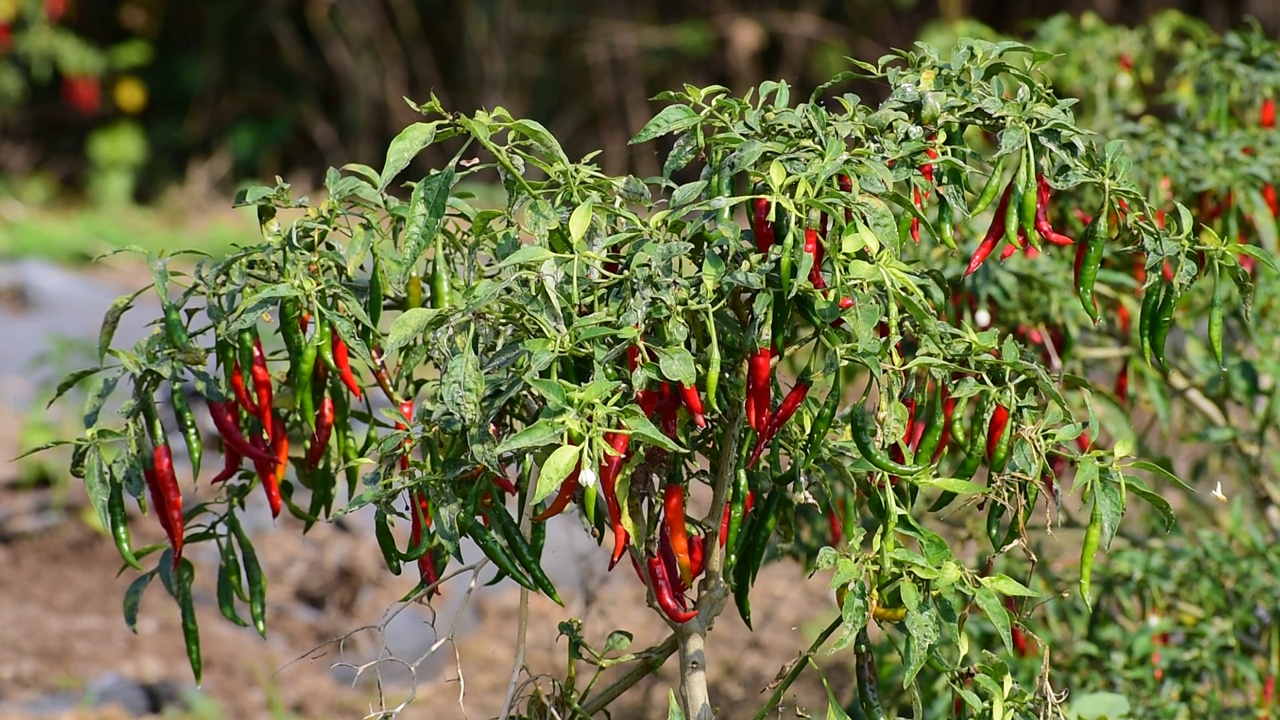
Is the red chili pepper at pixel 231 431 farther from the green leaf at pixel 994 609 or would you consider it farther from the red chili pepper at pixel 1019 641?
the red chili pepper at pixel 1019 641

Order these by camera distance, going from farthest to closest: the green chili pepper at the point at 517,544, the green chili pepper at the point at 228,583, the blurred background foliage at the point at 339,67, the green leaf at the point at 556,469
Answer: the blurred background foliage at the point at 339,67 < the green chili pepper at the point at 228,583 < the green chili pepper at the point at 517,544 < the green leaf at the point at 556,469

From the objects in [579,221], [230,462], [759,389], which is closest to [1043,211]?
[759,389]

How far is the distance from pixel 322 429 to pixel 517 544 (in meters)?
0.36

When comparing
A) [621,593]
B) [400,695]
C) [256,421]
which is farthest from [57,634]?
[256,421]

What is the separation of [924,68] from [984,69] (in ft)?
0.21

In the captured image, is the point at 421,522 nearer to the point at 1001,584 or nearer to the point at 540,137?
the point at 540,137

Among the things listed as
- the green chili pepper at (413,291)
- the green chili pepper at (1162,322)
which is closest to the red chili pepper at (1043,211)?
the green chili pepper at (1162,322)

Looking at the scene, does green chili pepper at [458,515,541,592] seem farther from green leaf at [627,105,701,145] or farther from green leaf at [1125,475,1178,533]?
green leaf at [1125,475,1178,533]

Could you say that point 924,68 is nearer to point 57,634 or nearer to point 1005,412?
point 1005,412

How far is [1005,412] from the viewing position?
1.47m

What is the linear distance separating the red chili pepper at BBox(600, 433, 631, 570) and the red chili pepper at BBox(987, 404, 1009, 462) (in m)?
0.37

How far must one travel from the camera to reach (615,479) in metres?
1.37

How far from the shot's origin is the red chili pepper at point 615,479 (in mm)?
1322

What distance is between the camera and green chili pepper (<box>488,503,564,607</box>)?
1465 millimetres
